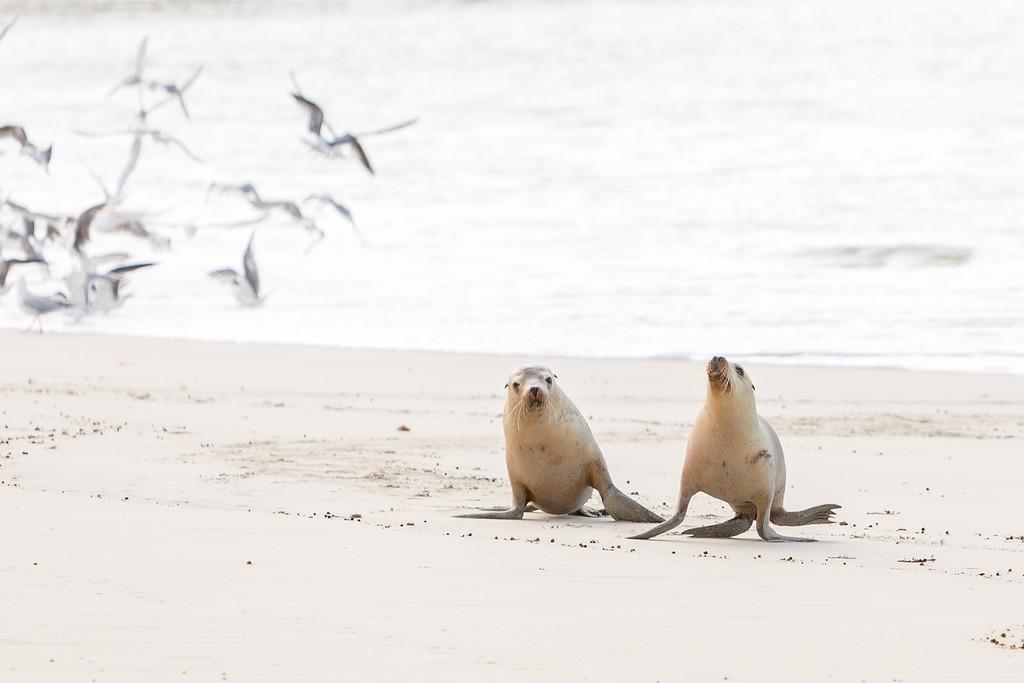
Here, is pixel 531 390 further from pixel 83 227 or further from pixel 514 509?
pixel 83 227

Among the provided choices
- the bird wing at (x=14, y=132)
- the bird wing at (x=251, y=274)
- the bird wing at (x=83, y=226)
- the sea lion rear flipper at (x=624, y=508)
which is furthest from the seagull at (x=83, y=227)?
the sea lion rear flipper at (x=624, y=508)

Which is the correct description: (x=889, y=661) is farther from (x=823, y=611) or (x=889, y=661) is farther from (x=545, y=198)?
(x=545, y=198)

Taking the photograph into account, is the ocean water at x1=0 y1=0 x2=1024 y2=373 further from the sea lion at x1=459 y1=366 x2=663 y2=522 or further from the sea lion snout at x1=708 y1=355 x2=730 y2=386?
the sea lion snout at x1=708 y1=355 x2=730 y2=386

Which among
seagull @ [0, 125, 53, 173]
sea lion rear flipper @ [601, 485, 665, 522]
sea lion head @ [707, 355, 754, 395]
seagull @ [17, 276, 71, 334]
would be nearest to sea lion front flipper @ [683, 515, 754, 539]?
sea lion rear flipper @ [601, 485, 665, 522]

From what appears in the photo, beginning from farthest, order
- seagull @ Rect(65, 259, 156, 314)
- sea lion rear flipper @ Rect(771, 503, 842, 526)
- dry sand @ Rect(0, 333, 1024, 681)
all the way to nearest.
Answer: seagull @ Rect(65, 259, 156, 314) < sea lion rear flipper @ Rect(771, 503, 842, 526) < dry sand @ Rect(0, 333, 1024, 681)

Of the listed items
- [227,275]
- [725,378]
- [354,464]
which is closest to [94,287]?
[227,275]

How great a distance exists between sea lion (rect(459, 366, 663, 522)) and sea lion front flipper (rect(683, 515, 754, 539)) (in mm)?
430

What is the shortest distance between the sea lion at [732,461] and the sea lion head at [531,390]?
687 mm

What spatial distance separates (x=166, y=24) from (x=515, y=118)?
72.9ft

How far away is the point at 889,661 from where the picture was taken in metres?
4.73

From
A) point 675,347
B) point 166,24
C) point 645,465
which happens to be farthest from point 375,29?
point 645,465

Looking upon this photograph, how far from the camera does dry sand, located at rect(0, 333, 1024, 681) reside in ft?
15.4

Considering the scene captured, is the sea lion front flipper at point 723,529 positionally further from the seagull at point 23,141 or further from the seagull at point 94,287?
the seagull at point 23,141

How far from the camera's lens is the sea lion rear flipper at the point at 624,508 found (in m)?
7.21
